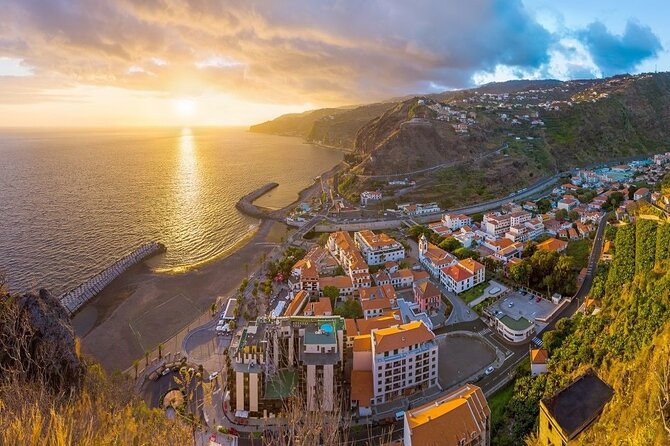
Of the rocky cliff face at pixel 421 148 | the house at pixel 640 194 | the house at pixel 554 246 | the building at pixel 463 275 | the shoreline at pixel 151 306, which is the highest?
the rocky cliff face at pixel 421 148

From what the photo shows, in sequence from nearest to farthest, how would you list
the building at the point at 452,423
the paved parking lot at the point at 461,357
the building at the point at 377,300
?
the building at the point at 452,423 < the paved parking lot at the point at 461,357 < the building at the point at 377,300

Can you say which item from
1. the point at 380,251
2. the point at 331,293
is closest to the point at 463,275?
the point at 380,251

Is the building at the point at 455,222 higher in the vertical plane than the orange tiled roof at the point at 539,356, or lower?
higher

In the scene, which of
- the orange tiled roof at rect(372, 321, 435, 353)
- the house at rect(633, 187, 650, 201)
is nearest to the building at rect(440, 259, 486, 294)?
the orange tiled roof at rect(372, 321, 435, 353)

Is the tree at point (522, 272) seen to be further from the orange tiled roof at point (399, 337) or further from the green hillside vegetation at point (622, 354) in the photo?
the orange tiled roof at point (399, 337)

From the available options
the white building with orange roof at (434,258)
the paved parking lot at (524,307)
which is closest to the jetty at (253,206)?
the white building with orange roof at (434,258)

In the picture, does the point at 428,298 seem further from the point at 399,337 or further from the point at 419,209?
the point at 419,209
